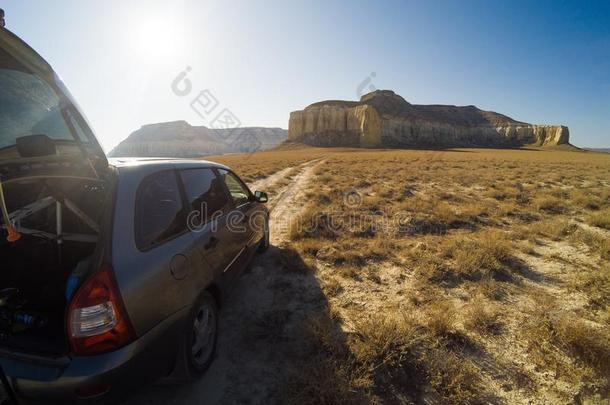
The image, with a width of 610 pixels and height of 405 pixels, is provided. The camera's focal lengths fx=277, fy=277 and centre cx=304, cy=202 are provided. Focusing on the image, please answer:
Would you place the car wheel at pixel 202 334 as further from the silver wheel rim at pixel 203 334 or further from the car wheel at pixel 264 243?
the car wheel at pixel 264 243

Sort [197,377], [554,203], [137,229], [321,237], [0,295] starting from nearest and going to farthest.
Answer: [0,295] → [137,229] → [197,377] → [321,237] → [554,203]

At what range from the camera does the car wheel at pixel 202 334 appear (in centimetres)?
219

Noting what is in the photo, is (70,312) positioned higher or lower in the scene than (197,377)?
higher

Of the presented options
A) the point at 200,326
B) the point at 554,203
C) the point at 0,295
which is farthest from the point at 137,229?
the point at 554,203

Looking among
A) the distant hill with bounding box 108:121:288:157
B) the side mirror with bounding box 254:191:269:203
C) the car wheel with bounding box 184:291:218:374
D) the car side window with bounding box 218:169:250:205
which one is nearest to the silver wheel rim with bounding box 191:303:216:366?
the car wheel with bounding box 184:291:218:374

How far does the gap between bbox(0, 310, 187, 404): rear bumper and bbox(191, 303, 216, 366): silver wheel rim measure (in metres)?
0.65

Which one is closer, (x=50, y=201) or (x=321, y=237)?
(x=50, y=201)

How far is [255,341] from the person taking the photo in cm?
283

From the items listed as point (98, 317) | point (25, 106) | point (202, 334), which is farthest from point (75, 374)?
point (25, 106)

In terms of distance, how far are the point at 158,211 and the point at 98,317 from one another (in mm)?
844

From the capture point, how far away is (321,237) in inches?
228

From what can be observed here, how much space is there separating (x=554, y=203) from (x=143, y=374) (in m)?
10.6

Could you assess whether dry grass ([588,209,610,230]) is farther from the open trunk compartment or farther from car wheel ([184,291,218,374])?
the open trunk compartment

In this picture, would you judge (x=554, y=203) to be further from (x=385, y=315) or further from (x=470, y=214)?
(x=385, y=315)
